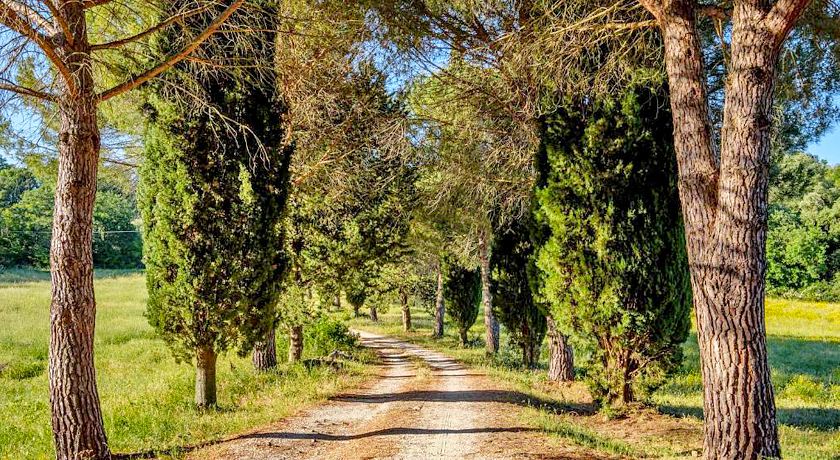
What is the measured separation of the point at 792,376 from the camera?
53.4ft

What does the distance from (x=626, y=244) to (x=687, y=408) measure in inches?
192

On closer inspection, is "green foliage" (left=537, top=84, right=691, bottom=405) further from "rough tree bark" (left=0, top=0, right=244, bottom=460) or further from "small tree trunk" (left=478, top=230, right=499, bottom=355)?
"small tree trunk" (left=478, top=230, right=499, bottom=355)

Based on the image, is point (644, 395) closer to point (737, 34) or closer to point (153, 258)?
point (737, 34)

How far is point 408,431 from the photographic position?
694 cm

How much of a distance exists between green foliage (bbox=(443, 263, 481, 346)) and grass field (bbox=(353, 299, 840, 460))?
1.16 meters

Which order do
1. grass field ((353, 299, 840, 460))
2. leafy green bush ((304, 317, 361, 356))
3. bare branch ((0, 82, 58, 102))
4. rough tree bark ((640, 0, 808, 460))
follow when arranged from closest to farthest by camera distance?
rough tree bark ((640, 0, 808, 460)), bare branch ((0, 82, 58, 102)), grass field ((353, 299, 840, 460)), leafy green bush ((304, 317, 361, 356))

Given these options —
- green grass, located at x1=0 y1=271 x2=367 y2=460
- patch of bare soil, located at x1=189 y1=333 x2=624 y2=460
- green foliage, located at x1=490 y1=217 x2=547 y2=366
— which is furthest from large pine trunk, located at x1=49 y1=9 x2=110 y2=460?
green foliage, located at x1=490 y1=217 x2=547 y2=366

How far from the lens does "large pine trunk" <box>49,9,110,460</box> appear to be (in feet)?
18.9

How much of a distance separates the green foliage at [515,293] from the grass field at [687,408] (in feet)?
3.70

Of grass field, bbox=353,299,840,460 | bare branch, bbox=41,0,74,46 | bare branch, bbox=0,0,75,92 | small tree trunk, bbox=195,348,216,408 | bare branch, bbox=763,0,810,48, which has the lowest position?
grass field, bbox=353,299,840,460

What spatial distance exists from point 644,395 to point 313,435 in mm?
4978

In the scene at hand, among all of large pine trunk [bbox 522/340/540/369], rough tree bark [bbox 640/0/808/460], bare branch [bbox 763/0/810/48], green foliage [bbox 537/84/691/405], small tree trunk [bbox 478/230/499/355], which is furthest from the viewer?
small tree trunk [bbox 478/230/499/355]

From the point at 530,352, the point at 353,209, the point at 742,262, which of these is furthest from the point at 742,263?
the point at 530,352

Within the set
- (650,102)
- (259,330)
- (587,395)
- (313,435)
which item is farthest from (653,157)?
(259,330)
